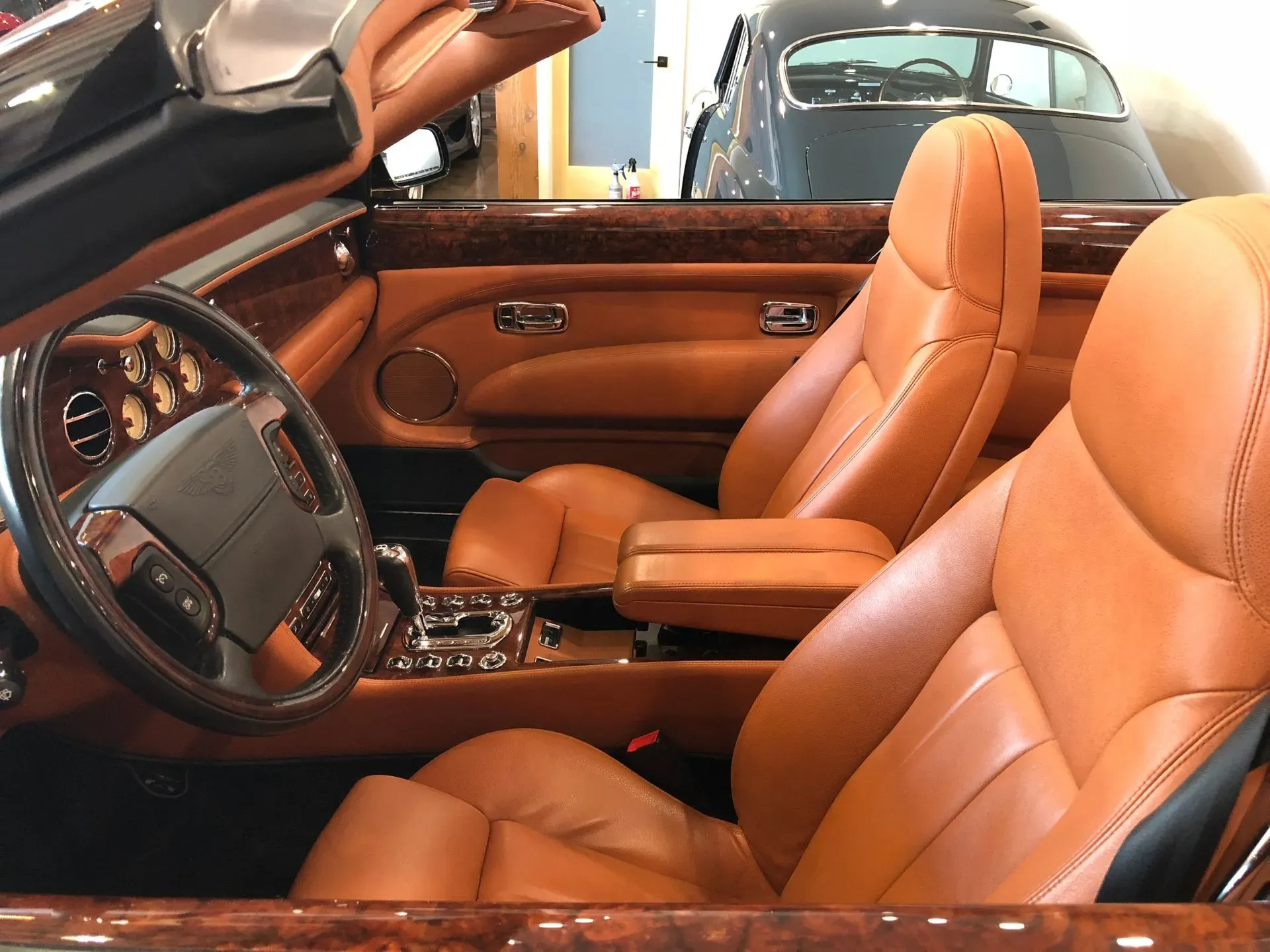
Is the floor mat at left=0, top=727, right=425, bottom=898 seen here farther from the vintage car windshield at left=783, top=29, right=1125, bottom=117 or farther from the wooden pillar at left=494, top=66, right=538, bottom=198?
the wooden pillar at left=494, top=66, right=538, bottom=198

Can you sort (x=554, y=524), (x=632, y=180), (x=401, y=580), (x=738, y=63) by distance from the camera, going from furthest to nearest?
(x=632, y=180)
(x=738, y=63)
(x=554, y=524)
(x=401, y=580)

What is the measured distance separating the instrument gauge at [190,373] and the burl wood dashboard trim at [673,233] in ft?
2.00

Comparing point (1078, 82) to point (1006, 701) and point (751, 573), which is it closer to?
point (751, 573)

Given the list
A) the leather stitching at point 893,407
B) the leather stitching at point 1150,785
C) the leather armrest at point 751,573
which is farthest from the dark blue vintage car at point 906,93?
the leather stitching at point 1150,785

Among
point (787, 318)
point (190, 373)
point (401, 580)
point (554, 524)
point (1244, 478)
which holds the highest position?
point (1244, 478)

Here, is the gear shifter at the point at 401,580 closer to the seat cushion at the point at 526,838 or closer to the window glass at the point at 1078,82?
the seat cushion at the point at 526,838

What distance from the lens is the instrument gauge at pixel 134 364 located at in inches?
37.7

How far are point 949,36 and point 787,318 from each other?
4.60ft

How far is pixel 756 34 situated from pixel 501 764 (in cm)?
249

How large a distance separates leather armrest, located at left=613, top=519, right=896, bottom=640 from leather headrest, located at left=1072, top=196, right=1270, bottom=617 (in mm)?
428

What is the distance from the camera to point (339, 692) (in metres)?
0.83

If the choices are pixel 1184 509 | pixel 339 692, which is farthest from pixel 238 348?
pixel 1184 509

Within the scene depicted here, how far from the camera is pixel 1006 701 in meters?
0.68

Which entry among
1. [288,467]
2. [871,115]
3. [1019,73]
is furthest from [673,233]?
[1019,73]
